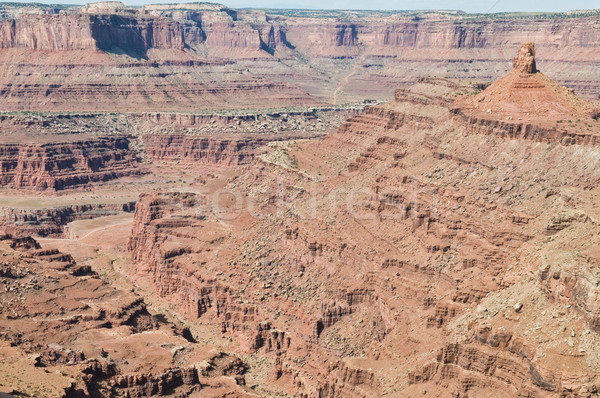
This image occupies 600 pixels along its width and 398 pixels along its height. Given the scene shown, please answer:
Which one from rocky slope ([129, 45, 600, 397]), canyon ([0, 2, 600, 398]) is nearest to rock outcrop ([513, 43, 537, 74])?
canyon ([0, 2, 600, 398])

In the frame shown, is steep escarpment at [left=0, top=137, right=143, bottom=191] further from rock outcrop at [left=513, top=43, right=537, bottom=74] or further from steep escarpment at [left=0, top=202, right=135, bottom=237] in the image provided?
rock outcrop at [left=513, top=43, right=537, bottom=74]

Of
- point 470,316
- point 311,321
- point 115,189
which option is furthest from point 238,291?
point 115,189

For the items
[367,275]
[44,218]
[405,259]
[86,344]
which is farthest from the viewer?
[44,218]

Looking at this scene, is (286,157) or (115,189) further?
(115,189)

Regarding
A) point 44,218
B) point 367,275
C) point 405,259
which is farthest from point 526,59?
point 44,218

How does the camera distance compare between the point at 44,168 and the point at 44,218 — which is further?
the point at 44,168

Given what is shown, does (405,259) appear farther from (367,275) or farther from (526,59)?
(526,59)

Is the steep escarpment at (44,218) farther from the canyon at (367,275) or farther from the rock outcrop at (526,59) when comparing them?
the rock outcrop at (526,59)

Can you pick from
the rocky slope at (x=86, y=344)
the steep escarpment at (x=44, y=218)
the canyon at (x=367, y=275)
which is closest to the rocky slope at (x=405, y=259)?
the canyon at (x=367, y=275)

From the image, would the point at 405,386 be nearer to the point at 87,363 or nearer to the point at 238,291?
the point at 87,363
